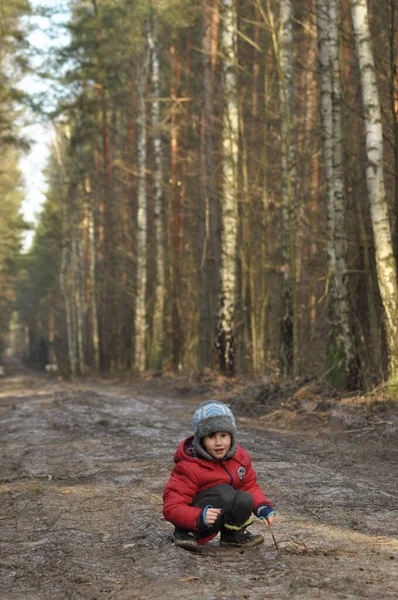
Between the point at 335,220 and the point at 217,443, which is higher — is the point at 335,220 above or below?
above

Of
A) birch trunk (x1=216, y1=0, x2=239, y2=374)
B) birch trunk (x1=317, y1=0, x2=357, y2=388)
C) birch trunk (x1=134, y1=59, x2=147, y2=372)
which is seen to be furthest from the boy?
birch trunk (x1=134, y1=59, x2=147, y2=372)

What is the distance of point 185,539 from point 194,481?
365mm

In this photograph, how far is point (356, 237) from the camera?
48.1 ft

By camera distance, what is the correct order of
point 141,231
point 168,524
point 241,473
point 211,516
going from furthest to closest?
point 141,231 < point 168,524 < point 241,473 < point 211,516

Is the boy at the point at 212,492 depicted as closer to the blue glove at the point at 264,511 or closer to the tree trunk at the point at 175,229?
the blue glove at the point at 264,511

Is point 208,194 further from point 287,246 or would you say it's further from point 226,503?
point 226,503

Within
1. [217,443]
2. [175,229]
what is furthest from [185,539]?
[175,229]

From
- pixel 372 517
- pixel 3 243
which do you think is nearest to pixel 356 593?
pixel 372 517

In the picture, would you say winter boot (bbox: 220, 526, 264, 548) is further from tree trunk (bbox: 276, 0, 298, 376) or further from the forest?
tree trunk (bbox: 276, 0, 298, 376)

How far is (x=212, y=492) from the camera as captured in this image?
5031 mm

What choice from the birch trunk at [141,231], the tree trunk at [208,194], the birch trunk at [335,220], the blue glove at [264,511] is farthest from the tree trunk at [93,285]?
the blue glove at [264,511]

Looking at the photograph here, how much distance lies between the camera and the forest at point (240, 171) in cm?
1342

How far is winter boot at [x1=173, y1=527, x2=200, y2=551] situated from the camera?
4941mm

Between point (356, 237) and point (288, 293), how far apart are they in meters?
2.77
